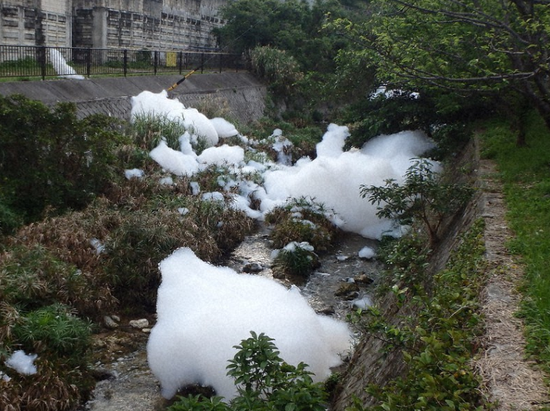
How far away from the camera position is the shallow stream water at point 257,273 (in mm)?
6797

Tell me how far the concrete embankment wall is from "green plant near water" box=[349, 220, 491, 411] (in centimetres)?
1075

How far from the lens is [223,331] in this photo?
6.90 meters

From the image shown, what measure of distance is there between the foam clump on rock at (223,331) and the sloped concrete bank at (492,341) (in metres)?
0.64

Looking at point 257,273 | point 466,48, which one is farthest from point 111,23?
point 466,48

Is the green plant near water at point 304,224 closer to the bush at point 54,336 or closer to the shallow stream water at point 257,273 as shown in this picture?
the shallow stream water at point 257,273

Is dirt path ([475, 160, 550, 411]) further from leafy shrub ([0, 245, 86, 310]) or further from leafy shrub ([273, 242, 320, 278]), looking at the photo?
leafy shrub ([0, 245, 86, 310])

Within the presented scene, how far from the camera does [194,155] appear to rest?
14.6 m

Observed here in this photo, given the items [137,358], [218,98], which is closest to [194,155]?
[218,98]

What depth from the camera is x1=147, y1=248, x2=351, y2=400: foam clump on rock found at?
6770mm

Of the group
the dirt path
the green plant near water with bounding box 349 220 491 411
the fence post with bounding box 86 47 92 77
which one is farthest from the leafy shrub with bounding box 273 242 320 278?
the fence post with bounding box 86 47 92 77

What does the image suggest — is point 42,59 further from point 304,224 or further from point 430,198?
point 430,198

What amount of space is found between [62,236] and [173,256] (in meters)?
1.79

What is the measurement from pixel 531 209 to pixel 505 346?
3.54 m

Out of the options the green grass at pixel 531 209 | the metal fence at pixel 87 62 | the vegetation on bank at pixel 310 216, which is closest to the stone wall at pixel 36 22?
the metal fence at pixel 87 62
